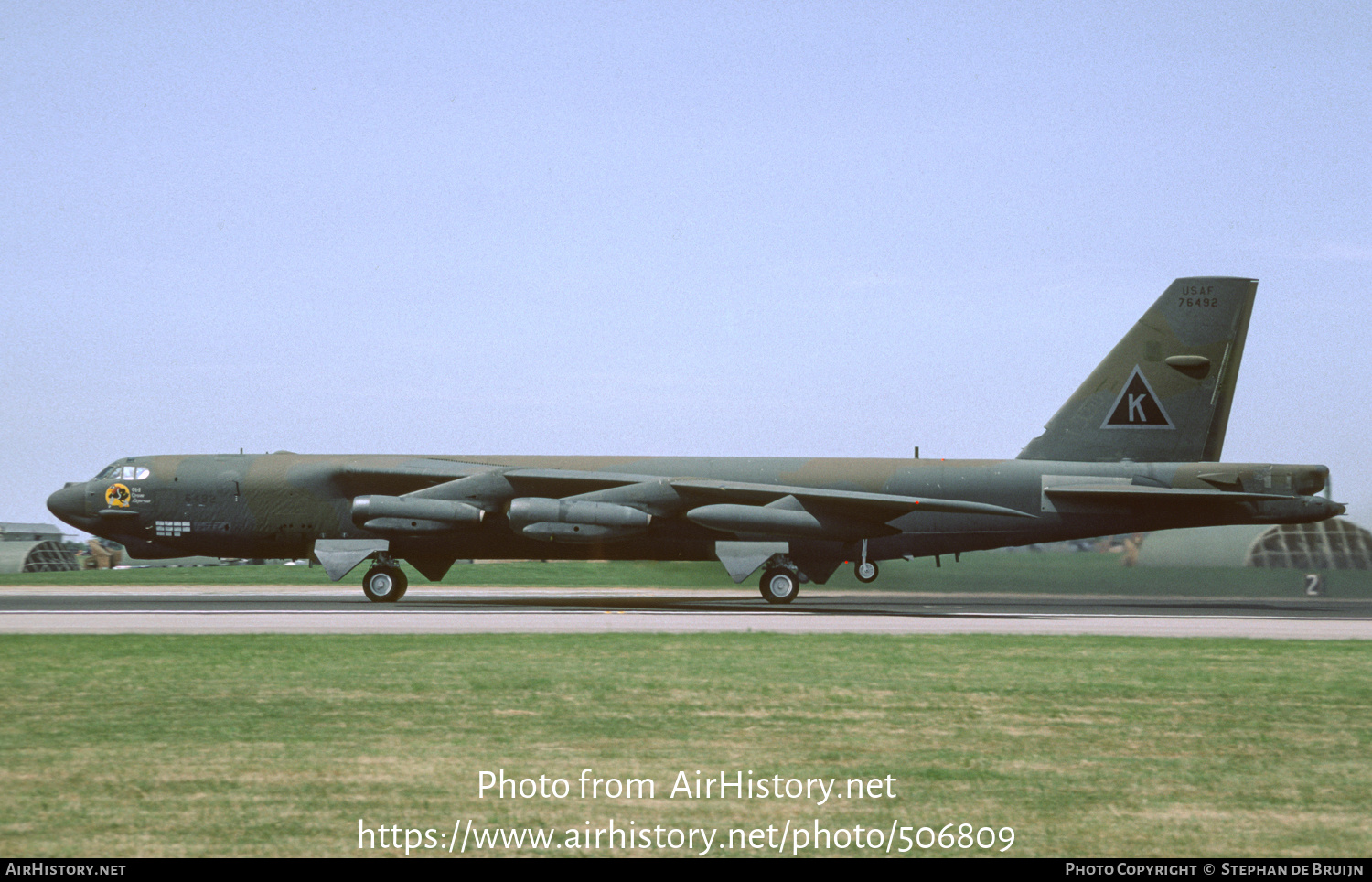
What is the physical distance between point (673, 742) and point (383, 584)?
68.2ft

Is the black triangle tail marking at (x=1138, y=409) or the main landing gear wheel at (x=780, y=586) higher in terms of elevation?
the black triangle tail marking at (x=1138, y=409)

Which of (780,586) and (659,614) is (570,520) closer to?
(659,614)

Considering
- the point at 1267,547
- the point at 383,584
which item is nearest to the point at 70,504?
the point at 383,584

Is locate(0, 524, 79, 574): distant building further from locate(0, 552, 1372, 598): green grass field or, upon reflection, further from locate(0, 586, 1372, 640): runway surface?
locate(0, 586, 1372, 640): runway surface

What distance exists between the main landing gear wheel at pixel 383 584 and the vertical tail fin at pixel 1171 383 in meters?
16.0

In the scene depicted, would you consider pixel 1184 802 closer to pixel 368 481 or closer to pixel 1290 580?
pixel 368 481

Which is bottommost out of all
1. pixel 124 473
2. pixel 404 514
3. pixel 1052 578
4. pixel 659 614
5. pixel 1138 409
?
pixel 1052 578

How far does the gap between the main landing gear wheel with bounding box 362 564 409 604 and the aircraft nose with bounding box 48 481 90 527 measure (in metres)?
7.08

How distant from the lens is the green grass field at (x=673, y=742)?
22.2 feet

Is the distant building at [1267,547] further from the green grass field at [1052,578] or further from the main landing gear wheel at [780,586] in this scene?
the main landing gear wheel at [780,586]

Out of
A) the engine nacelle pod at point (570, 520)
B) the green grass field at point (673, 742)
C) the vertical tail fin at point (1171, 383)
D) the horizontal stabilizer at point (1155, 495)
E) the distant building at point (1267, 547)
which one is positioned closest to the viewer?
the green grass field at point (673, 742)

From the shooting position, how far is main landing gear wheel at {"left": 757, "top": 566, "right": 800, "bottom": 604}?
96.3ft

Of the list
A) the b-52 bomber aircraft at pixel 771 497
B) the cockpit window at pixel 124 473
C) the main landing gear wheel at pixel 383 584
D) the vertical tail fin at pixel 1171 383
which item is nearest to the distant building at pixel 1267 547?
the vertical tail fin at pixel 1171 383

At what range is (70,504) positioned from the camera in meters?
29.6
